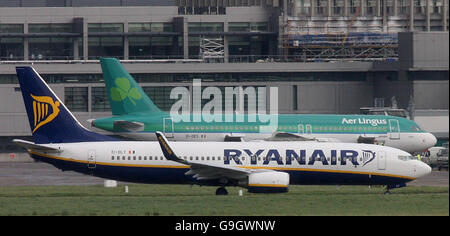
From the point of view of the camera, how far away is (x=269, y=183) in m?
48.2

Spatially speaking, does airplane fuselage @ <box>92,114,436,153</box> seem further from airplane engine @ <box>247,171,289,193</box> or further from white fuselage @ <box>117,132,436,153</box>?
airplane engine @ <box>247,171,289,193</box>

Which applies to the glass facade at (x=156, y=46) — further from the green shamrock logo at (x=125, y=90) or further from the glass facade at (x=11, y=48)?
the green shamrock logo at (x=125, y=90)

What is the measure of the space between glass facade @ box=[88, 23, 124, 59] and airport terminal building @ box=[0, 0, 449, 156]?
0.43ft

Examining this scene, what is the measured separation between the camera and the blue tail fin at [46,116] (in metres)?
52.4

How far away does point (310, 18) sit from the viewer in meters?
122

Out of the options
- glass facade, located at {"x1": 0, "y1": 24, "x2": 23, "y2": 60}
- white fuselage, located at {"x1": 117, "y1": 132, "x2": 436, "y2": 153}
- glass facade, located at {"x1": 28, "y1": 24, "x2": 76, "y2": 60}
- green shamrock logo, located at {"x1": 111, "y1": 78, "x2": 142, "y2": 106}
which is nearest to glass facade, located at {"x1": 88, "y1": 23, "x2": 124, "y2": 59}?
glass facade, located at {"x1": 28, "y1": 24, "x2": 76, "y2": 60}

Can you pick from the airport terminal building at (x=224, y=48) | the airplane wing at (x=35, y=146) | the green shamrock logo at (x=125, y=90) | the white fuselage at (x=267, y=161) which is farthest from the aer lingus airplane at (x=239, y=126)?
the white fuselage at (x=267, y=161)

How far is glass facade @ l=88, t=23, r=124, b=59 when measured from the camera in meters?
120

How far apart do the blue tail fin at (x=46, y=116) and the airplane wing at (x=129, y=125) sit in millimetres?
24753

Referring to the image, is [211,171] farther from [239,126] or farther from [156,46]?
[156,46]

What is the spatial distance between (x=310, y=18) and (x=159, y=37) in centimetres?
2009

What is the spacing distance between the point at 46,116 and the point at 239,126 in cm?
2804
